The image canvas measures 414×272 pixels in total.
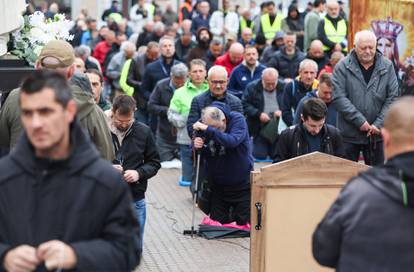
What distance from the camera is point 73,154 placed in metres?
4.63

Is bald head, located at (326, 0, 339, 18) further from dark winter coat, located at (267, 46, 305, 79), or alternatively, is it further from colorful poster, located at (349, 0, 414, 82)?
colorful poster, located at (349, 0, 414, 82)

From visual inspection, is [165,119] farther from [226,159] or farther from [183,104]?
[226,159]

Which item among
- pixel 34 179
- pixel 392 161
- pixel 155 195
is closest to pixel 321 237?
pixel 392 161

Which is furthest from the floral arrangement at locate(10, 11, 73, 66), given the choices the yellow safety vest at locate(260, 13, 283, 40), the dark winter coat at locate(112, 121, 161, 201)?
the yellow safety vest at locate(260, 13, 283, 40)

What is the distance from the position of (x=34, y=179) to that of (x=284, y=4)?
2448 centimetres

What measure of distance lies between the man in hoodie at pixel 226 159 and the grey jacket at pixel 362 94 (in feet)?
3.53

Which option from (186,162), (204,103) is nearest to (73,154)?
(204,103)

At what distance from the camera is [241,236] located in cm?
1123

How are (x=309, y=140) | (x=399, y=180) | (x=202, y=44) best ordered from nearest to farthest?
(x=399, y=180), (x=309, y=140), (x=202, y=44)

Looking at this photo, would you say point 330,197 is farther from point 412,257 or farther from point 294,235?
point 412,257

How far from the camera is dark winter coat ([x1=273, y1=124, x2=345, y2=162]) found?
9695mm

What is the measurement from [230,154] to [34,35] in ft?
7.91

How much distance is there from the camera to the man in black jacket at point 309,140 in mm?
9648

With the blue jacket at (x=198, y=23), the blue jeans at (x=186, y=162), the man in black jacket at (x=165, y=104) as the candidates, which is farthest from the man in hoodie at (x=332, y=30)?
the blue jeans at (x=186, y=162)
